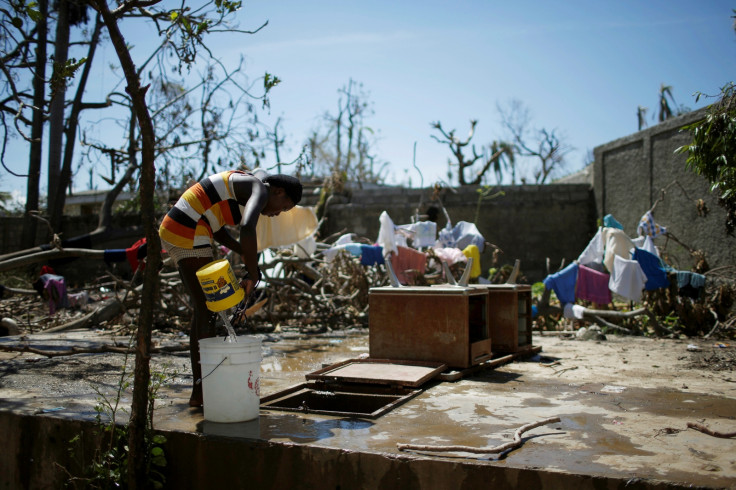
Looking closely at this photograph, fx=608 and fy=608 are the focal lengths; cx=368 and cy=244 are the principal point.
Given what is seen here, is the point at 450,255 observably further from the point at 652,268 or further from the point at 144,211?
the point at 144,211

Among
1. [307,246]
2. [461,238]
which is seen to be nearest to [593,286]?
[461,238]

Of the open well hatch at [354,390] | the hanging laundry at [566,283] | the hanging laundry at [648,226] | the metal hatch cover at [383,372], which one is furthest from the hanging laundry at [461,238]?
the open well hatch at [354,390]

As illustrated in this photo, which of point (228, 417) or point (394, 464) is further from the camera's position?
point (228, 417)

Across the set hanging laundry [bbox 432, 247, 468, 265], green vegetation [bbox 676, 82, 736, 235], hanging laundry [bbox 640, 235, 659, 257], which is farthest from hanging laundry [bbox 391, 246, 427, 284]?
green vegetation [bbox 676, 82, 736, 235]

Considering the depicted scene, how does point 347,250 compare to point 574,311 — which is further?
point 347,250

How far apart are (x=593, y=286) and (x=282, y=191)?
570cm

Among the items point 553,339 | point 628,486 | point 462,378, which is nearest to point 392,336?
point 462,378

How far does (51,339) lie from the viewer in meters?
6.68

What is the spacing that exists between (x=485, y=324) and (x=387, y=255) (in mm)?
3696

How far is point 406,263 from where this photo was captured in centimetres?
894

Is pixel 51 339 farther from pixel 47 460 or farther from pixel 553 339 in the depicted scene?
pixel 553 339

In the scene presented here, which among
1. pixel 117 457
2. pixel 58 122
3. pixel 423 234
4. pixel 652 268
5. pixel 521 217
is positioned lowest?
pixel 117 457

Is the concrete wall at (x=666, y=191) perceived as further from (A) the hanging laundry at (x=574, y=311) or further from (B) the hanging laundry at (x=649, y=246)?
(A) the hanging laundry at (x=574, y=311)

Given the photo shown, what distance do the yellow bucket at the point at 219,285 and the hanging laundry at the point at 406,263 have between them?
590cm
